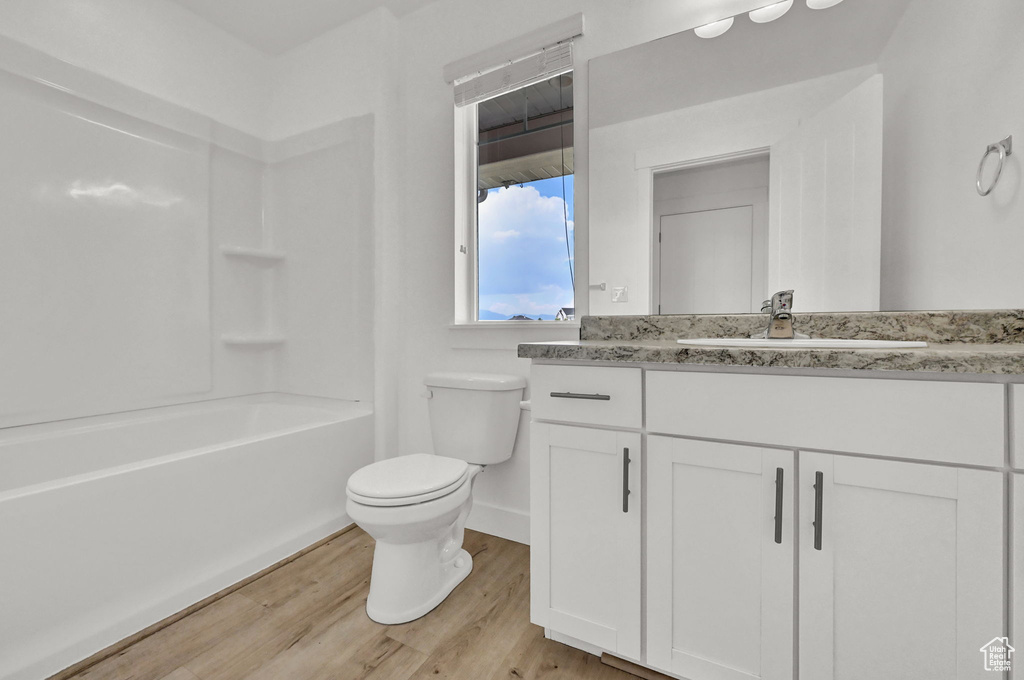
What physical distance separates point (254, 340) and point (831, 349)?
2658mm

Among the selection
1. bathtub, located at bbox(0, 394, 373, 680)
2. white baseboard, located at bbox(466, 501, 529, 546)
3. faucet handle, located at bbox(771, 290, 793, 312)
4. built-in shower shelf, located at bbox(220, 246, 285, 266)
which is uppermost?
built-in shower shelf, located at bbox(220, 246, 285, 266)

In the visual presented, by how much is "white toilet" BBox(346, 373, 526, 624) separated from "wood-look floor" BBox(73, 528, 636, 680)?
0.24ft

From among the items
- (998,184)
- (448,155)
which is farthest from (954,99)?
(448,155)

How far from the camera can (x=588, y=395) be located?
111 cm

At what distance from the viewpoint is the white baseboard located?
192 cm

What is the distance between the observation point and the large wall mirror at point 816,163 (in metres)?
1.09

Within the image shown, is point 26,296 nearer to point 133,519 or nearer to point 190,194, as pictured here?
point 190,194

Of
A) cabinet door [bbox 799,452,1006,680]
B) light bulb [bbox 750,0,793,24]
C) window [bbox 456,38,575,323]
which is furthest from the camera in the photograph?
window [bbox 456,38,575,323]

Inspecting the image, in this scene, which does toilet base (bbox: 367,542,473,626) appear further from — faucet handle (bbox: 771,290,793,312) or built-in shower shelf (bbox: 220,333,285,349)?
built-in shower shelf (bbox: 220,333,285,349)

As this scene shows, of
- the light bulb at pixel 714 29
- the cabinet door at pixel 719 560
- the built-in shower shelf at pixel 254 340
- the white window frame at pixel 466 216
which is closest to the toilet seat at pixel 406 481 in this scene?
the cabinet door at pixel 719 560

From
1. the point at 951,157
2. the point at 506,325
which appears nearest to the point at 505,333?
the point at 506,325

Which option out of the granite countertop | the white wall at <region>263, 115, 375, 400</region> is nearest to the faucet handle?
the granite countertop

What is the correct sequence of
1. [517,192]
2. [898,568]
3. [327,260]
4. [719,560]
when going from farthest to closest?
1. [327,260]
2. [517,192]
3. [719,560]
4. [898,568]

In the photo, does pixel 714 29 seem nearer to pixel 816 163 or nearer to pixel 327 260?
pixel 816 163
